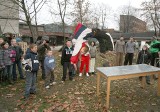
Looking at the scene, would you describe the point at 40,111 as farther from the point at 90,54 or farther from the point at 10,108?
the point at 90,54

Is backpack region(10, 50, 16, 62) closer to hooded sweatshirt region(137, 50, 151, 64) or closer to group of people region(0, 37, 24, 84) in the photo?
group of people region(0, 37, 24, 84)

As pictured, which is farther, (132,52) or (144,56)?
(132,52)

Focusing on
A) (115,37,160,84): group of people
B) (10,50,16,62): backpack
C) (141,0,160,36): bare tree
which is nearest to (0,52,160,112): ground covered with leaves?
(10,50,16,62): backpack

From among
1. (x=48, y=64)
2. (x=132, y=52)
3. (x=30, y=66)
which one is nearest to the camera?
(x=30, y=66)

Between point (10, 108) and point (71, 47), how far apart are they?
343 cm

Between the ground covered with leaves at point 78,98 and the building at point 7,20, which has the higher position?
the building at point 7,20

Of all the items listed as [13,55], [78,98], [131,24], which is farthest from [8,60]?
[131,24]

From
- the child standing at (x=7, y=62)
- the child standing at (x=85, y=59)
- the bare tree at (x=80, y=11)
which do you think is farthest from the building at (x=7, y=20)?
the child standing at (x=7, y=62)

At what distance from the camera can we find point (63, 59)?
24.4 feet

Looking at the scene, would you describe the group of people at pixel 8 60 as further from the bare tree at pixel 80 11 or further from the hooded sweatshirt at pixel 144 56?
the bare tree at pixel 80 11

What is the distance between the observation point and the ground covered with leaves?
5177 mm

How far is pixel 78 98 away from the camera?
19.2 feet

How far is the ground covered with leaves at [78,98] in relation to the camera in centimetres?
518

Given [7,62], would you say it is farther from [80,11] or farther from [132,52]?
[80,11]
